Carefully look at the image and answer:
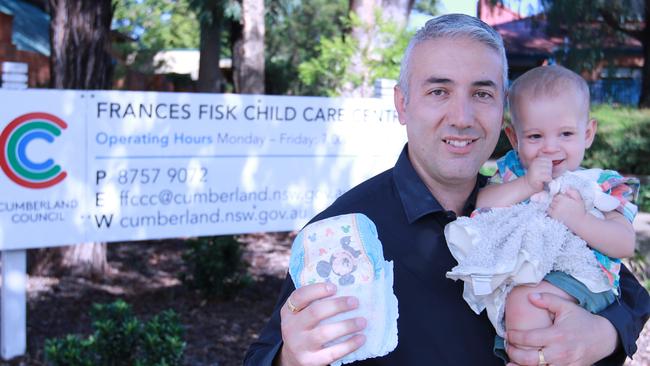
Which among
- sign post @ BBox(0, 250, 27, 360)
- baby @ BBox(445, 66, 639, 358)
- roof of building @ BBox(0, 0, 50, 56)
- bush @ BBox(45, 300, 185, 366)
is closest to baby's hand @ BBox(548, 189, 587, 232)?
baby @ BBox(445, 66, 639, 358)

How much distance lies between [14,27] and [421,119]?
26476 millimetres

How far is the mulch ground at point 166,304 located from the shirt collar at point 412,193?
12.5 ft

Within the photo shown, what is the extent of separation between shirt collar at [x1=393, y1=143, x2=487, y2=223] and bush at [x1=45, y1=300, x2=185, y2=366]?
8.80 ft

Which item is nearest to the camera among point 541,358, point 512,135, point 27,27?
point 541,358

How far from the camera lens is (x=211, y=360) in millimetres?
5586

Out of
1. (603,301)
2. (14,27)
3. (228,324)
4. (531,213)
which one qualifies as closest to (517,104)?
(531,213)

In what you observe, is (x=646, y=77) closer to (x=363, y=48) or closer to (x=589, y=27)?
(x=589, y=27)

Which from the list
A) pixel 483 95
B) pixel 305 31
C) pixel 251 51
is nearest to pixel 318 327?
pixel 483 95

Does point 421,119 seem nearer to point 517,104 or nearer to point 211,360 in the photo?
point 517,104

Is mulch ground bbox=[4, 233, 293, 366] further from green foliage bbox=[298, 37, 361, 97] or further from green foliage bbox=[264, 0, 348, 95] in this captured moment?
green foliage bbox=[264, 0, 348, 95]

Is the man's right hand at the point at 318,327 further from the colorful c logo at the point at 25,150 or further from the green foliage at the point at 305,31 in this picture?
the green foliage at the point at 305,31

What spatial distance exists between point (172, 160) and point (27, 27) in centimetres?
2357

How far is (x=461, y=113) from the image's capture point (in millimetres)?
2023

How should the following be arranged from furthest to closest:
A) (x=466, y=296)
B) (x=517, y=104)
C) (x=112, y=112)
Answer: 1. (x=112, y=112)
2. (x=517, y=104)
3. (x=466, y=296)
